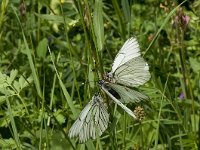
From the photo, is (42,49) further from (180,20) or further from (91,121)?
(91,121)

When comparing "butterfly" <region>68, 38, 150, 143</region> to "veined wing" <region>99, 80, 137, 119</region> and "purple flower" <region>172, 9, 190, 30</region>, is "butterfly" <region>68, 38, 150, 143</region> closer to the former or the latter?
"veined wing" <region>99, 80, 137, 119</region>

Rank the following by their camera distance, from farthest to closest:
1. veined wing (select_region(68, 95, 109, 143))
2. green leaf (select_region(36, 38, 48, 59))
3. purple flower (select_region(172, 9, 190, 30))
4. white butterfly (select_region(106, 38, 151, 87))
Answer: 1. green leaf (select_region(36, 38, 48, 59))
2. purple flower (select_region(172, 9, 190, 30))
3. white butterfly (select_region(106, 38, 151, 87))
4. veined wing (select_region(68, 95, 109, 143))

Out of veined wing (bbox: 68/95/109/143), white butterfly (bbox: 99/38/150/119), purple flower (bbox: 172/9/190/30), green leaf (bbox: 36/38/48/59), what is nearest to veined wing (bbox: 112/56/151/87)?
white butterfly (bbox: 99/38/150/119)

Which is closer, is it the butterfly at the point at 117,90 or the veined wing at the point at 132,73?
the butterfly at the point at 117,90

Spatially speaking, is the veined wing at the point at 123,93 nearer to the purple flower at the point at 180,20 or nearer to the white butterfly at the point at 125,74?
the white butterfly at the point at 125,74

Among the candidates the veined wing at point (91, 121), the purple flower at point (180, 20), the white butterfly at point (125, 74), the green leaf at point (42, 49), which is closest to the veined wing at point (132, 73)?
the white butterfly at point (125, 74)

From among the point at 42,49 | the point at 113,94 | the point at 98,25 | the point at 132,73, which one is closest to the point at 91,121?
the point at 113,94

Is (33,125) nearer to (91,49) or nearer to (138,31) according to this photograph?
(91,49)
